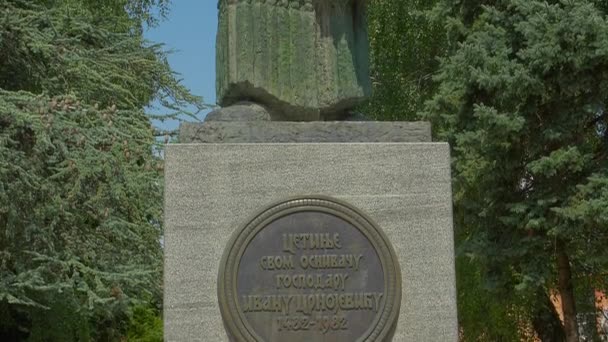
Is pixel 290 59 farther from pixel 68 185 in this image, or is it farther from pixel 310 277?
pixel 68 185

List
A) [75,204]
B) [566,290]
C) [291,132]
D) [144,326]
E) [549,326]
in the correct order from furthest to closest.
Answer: [144,326]
[549,326]
[566,290]
[75,204]
[291,132]

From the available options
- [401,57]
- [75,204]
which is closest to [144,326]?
[401,57]

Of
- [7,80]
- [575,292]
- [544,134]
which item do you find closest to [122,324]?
[7,80]

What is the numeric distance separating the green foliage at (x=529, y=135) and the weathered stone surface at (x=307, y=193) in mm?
6121

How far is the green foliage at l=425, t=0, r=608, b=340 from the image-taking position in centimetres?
1114

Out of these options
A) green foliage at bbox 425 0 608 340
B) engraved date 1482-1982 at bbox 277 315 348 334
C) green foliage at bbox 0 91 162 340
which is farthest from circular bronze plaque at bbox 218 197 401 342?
green foliage at bbox 425 0 608 340

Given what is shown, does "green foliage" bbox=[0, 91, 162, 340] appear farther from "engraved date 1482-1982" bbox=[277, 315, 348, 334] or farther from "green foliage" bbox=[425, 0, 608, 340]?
"engraved date 1482-1982" bbox=[277, 315, 348, 334]

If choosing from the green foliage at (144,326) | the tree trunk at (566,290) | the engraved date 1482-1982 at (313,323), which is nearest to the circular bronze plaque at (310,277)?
the engraved date 1482-1982 at (313,323)

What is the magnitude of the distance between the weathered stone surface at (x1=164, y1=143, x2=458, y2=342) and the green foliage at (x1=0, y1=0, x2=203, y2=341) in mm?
5630

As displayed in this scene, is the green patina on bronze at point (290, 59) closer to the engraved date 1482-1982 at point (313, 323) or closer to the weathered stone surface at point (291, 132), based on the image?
the weathered stone surface at point (291, 132)

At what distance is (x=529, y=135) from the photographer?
12.0 metres

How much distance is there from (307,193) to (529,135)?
24.9 ft

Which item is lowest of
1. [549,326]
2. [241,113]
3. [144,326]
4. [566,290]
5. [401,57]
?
[549,326]

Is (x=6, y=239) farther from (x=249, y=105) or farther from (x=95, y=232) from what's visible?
(x=249, y=105)
